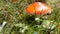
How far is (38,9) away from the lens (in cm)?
236

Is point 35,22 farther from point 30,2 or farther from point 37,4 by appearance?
point 30,2

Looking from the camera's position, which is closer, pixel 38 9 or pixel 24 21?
pixel 24 21

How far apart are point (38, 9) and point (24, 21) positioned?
26cm

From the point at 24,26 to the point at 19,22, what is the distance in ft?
0.43

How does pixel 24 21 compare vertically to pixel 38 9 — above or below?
below

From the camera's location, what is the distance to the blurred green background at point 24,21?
202 cm

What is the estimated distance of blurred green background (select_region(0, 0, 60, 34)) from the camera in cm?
202

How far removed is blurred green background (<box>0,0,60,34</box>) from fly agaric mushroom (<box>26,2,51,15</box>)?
2.3 inches

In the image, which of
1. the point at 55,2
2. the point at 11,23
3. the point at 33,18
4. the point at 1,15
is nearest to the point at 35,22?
the point at 33,18

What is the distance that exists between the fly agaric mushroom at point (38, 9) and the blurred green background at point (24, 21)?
0.06m

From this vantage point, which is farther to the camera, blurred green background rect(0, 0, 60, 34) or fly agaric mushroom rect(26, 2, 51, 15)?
fly agaric mushroom rect(26, 2, 51, 15)

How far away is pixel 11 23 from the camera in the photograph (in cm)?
214

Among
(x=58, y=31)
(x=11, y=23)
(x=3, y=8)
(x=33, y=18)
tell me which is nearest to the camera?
(x=58, y=31)

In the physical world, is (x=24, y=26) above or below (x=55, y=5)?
below
